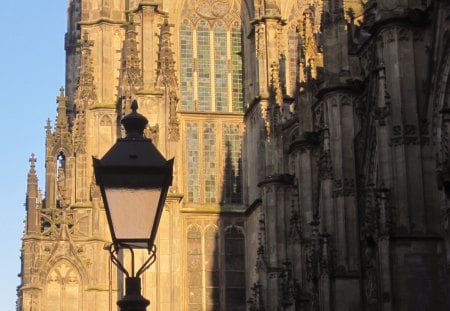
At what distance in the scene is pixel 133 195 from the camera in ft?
38.1

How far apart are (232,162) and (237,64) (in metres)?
4.89

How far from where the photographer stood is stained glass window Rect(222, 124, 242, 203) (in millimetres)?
57281

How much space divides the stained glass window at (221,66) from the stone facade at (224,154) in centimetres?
5

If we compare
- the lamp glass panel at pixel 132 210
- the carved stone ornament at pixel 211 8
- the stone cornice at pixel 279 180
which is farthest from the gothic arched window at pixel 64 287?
the lamp glass panel at pixel 132 210

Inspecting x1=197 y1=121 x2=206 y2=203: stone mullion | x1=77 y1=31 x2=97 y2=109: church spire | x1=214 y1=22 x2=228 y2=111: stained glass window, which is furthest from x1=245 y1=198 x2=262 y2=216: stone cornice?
x1=77 y1=31 x2=97 y2=109: church spire

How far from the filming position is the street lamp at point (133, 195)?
11.6 meters

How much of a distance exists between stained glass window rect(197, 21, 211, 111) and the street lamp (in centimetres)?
4634

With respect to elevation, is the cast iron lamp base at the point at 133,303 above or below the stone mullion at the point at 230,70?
below

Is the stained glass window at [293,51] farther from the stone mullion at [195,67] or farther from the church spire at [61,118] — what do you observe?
the church spire at [61,118]

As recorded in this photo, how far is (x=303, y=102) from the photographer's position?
43.2 metres

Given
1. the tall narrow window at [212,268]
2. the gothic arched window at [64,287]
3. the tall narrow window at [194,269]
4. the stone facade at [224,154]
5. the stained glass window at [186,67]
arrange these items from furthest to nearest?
the stained glass window at [186,67], the tall narrow window at [212,268], the tall narrow window at [194,269], the gothic arched window at [64,287], the stone facade at [224,154]

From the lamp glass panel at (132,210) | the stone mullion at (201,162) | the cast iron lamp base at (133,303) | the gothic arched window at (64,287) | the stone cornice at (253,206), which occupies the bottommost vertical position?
the cast iron lamp base at (133,303)

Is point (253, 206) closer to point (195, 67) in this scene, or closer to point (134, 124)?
point (195, 67)

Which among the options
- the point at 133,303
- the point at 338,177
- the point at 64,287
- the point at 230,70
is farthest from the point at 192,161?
the point at 133,303
